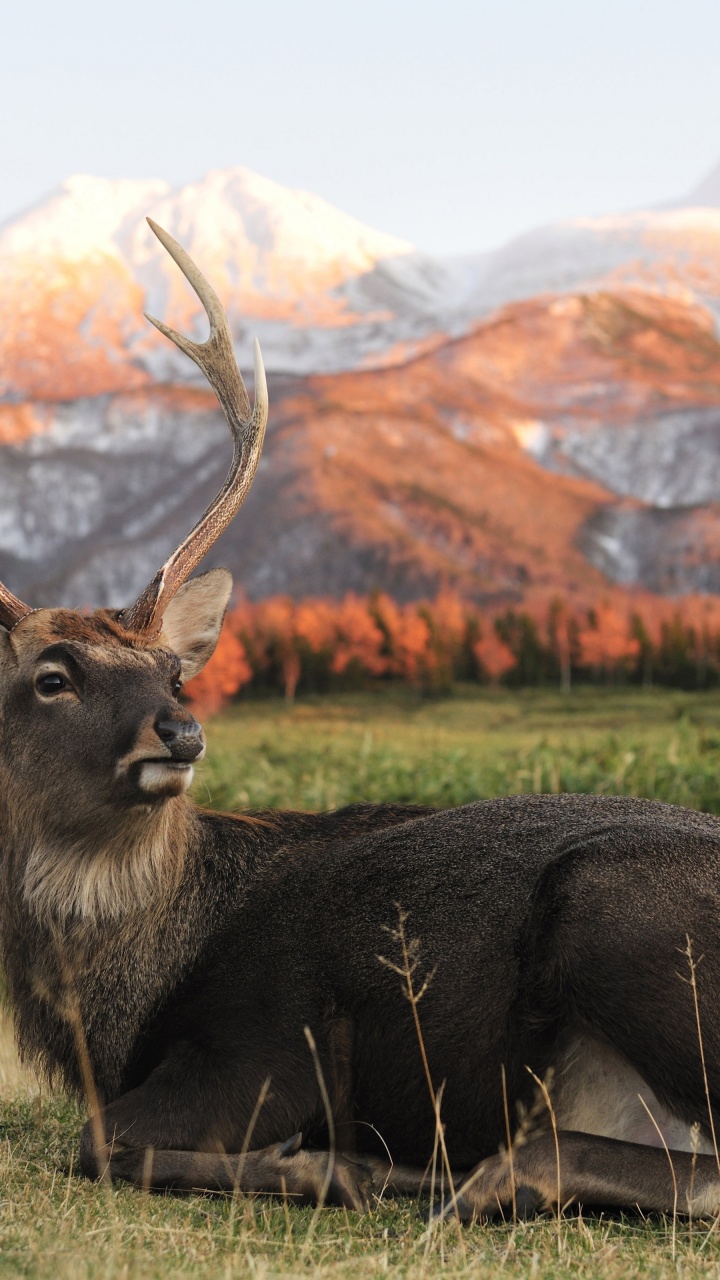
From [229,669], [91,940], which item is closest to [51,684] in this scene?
[91,940]

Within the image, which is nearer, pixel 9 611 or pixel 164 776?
pixel 164 776

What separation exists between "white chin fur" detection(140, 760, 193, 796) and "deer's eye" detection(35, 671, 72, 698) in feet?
1.69

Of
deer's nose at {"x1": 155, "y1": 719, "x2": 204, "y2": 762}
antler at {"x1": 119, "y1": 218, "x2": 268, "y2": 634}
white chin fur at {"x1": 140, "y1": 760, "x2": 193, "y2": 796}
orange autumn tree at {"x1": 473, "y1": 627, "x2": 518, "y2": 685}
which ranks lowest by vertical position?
orange autumn tree at {"x1": 473, "y1": 627, "x2": 518, "y2": 685}

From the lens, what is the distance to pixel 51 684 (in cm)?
453

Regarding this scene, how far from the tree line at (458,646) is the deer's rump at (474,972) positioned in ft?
54.8

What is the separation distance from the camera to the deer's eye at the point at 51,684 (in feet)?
14.8

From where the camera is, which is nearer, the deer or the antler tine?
the deer

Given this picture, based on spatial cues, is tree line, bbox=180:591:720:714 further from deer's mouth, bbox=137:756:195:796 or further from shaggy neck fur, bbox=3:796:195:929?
deer's mouth, bbox=137:756:195:796

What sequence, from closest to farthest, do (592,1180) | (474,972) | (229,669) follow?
(592,1180) < (474,972) < (229,669)

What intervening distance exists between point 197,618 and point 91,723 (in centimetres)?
120

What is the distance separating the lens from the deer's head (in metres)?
4.25

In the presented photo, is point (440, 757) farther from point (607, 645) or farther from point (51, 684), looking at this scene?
point (607, 645)

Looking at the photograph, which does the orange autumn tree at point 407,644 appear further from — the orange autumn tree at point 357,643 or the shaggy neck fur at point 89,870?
the shaggy neck fur at point 89,870

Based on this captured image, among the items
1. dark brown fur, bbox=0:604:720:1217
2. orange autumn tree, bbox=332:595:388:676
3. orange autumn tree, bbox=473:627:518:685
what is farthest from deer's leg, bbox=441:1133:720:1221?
orange autumn tree, bbox=473:627:518:685
